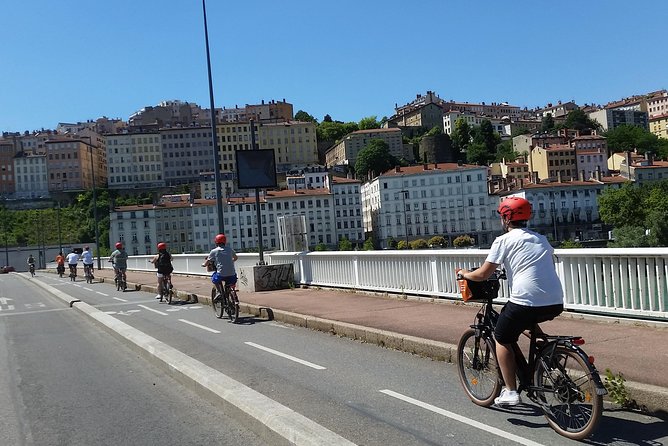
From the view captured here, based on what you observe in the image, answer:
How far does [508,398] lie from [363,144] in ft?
590

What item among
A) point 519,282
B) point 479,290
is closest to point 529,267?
point 519,282

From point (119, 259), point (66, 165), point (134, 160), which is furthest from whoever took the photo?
point (134, 160)

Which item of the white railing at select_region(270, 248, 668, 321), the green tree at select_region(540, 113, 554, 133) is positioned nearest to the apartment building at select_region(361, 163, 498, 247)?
the green tree at select_region(540, 113, 554, 133)

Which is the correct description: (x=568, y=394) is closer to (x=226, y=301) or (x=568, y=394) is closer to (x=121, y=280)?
(x=226, y=301)

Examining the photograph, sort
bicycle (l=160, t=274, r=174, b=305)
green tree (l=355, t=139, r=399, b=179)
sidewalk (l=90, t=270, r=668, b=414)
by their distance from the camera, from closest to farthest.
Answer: sidewalk (l=90, t=270, r=668, b=414) → bicycle (l=160, t=274, r=174, b=305) → green tree (l=355, t=139, r=399, b=179)

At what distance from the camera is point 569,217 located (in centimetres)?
12006

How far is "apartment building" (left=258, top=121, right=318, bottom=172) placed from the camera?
590 feet

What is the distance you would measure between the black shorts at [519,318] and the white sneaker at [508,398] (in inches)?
17.5

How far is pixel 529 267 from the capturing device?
511 cm

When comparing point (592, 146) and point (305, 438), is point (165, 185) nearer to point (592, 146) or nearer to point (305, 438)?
point (592, 146)

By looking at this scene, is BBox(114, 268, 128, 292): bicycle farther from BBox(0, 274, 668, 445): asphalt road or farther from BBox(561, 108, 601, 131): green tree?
BBox(561, 108, 601, 131): green tree

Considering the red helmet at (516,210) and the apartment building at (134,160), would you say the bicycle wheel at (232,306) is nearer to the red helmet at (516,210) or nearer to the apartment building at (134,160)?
the red helmet at (516,210)

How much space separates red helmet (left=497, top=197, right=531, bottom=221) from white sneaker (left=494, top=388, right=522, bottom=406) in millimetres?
1421

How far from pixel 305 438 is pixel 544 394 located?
6.17ft
